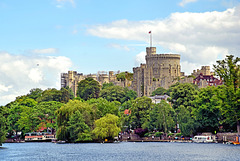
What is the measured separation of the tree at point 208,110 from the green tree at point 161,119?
34.7ft

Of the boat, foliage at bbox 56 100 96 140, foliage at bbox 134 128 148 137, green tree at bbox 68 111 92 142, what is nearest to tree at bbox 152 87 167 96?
the boat

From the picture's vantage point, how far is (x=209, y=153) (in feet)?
A: 245

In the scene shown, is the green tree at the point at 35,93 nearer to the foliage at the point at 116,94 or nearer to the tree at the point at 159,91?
the foliage at the point at 116,94

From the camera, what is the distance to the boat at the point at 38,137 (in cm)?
12062

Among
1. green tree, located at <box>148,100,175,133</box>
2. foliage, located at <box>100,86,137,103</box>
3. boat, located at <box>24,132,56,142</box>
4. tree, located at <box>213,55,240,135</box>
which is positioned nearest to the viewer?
tree, located at <box>213,55,240,135</box>

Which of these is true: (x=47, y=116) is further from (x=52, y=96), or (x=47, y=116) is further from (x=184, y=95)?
(x=52, y=96)

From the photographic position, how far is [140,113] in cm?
11506

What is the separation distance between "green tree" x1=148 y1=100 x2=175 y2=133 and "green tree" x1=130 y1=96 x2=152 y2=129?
3.33 metres

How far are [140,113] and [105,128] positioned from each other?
20.4 meters

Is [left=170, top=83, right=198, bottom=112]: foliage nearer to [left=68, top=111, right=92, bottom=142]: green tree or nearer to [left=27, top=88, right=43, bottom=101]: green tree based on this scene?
[left=68, top=111, right=92, bottom=142]: green tree

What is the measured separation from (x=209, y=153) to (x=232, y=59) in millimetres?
24462

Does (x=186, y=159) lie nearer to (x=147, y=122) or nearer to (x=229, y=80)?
(x=229, y=80)

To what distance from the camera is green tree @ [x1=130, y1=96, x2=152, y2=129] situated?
115000 millimetres

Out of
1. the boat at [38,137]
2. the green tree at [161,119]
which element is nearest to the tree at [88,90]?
the boat at [38,137]
